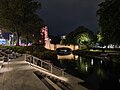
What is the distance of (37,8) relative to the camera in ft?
151

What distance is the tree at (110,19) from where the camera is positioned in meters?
29.6

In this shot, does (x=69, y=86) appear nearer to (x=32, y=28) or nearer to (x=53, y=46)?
(x=32, y=28)

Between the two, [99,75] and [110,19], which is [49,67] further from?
[110,19]

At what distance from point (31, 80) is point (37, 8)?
3531cm

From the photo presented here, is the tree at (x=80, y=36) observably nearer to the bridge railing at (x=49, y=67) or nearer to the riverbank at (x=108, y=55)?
the riverbank at (x=108, y=55)

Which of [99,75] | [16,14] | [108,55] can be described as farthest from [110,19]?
[16,14]

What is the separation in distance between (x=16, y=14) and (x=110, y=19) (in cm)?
2257

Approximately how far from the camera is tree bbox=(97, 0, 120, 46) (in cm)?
2956

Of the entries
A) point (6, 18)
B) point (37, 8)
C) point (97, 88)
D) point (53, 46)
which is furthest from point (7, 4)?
point (53, 46)

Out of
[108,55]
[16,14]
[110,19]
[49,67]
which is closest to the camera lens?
Answer: [49,67]

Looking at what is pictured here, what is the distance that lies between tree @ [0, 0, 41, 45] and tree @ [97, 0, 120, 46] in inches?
741

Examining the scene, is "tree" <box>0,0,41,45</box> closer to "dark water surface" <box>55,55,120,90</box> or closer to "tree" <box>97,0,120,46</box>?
"dark water surface" <box>55,55,120,90</box>

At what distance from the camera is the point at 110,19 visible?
3039 cm

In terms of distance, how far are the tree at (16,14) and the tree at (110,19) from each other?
18.8 meters
